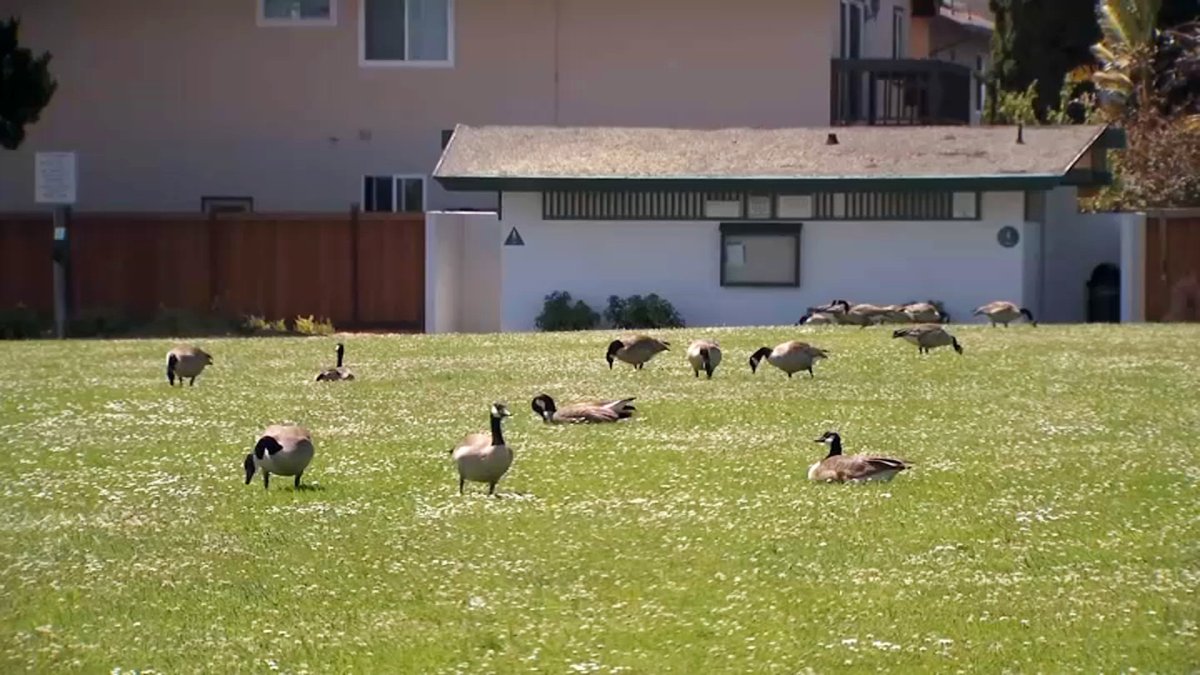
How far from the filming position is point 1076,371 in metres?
22.5

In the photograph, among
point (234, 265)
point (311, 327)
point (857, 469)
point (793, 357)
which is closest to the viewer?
point (857, 469)

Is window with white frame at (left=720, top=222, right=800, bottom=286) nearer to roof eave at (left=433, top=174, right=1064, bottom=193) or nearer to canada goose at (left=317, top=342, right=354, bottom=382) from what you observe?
roof eave at (left=433, top=174, right=1064, bottom=193)

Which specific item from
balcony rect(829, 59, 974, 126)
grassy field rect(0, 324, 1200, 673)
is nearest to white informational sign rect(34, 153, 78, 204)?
grassy field rect(0, 324, 1200, 673)

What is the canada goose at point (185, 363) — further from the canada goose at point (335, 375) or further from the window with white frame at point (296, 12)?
the window with white frame at point (296, 12)

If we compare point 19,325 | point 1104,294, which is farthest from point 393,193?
point 1104,294

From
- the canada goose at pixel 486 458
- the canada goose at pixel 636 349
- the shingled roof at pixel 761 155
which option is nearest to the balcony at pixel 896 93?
the shingled roof at pixel 761 155

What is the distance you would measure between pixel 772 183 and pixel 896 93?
1171 cm

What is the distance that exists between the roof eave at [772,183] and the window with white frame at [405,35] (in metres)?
8.63

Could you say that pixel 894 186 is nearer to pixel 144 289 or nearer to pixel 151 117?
pixel 144 289

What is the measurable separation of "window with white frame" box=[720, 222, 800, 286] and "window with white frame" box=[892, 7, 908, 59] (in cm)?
1638

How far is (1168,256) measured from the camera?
34469 mm

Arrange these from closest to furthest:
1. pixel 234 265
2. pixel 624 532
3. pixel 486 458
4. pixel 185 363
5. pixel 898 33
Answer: pixel 624 532
pixel 486 458
pixel 185 363
pixel 234 265
pixel 898 33

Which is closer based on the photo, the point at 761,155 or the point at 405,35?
the point at 761,155

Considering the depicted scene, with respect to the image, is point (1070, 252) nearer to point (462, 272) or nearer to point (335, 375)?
point (462, 272)
